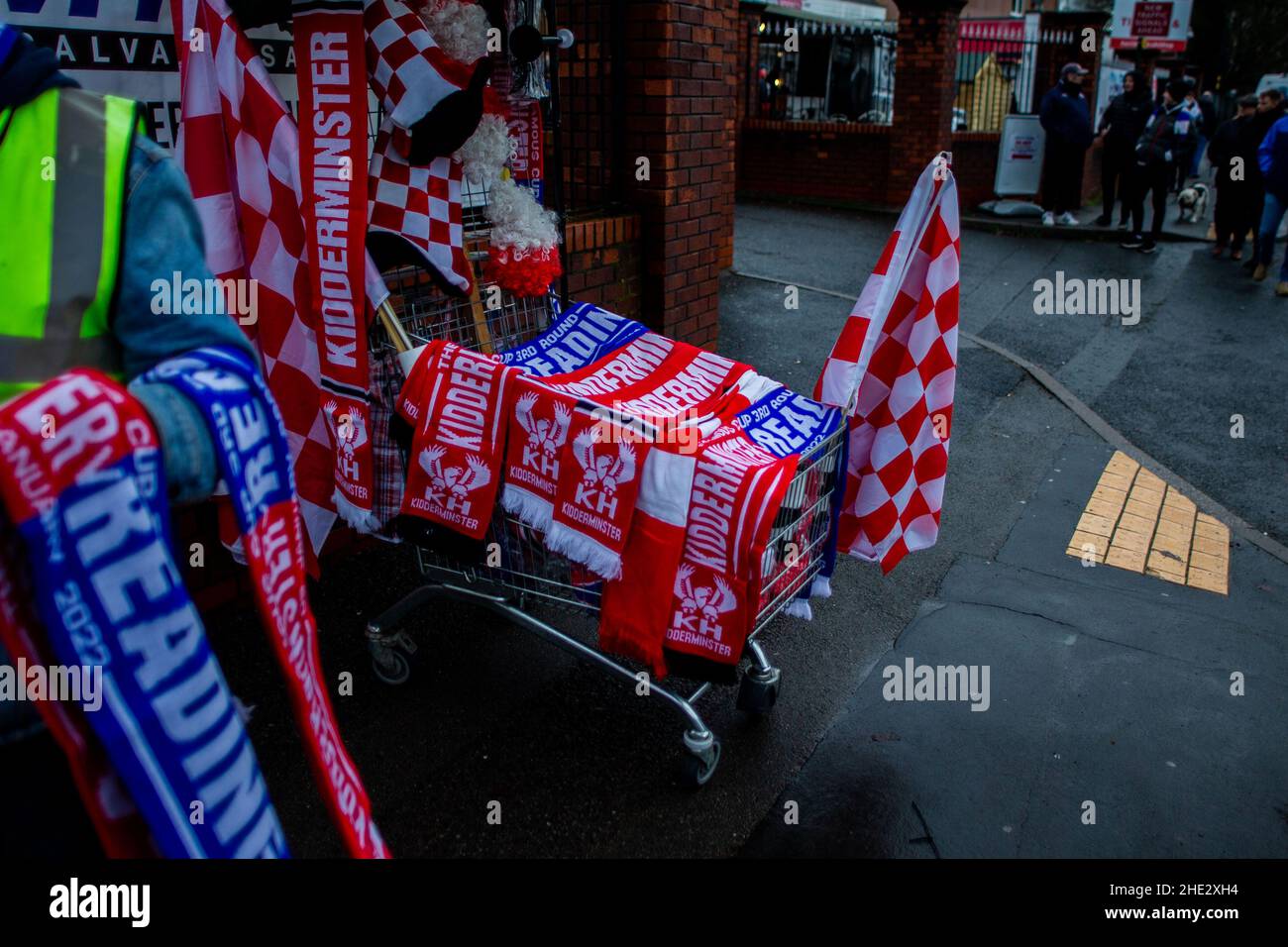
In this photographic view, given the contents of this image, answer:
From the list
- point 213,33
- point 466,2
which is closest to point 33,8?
point 213,33

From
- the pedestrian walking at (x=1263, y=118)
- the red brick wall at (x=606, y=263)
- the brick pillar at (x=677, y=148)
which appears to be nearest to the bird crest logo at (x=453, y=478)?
the red brick wall at (x=606, y=263)

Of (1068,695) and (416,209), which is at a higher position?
(416,209)

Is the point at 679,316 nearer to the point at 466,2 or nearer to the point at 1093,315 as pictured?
the point at 466,2

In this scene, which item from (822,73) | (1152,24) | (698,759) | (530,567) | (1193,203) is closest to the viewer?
(698,759)

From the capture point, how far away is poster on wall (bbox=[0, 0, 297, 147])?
316 centimetres

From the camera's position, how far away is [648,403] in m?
3.16

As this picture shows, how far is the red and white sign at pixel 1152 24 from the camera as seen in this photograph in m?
18.7

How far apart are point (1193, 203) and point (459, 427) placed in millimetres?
15003

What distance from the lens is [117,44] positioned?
3344 mm

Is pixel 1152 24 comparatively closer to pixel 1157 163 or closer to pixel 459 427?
pixel 1157 163

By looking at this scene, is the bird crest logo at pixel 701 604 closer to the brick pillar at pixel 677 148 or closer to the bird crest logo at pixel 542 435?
the bird crest logo at pixel 542 435

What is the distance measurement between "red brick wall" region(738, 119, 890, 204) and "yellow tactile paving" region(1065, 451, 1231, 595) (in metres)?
8.91

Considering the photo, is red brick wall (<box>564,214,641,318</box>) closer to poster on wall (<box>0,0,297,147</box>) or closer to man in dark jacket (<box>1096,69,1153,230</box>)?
poster on wall (<box>0,0,297,147</box>)

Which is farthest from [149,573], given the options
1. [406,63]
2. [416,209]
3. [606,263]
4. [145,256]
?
[606,263]
